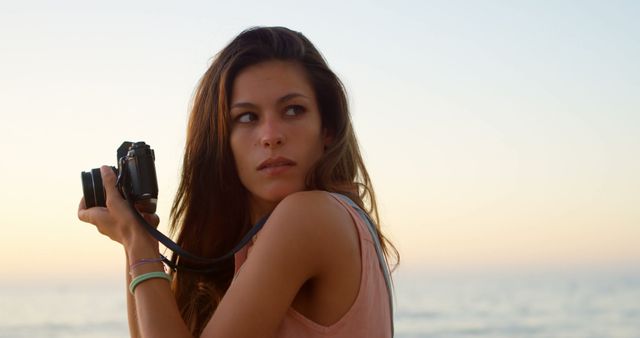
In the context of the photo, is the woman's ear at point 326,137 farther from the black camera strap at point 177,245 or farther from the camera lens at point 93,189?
the camera lens at point 93,189

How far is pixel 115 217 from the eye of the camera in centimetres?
259

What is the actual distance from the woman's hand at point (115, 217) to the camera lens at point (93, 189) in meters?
0.02

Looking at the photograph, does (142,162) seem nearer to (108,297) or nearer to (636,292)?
(108,297)

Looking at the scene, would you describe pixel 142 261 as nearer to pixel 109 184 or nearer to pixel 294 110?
pixel 109 184

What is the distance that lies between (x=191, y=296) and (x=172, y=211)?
281 millimetres

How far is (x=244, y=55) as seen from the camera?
2746mm

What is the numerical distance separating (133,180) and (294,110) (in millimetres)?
504

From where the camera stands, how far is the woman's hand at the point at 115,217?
8.35 feet

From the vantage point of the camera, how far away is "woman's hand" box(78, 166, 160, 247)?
8.35 ft

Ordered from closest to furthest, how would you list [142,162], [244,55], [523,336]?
[142,162]
[244,55]
[523,336]

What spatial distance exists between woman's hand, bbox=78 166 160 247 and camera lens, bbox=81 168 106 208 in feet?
0.06

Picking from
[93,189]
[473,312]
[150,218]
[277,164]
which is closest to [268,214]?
[277,164]

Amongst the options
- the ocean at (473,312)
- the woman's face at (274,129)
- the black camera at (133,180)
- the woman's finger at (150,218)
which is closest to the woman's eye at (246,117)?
the woman's face at (274,129)

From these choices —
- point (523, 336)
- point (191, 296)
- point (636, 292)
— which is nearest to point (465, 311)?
point (523, 336)
